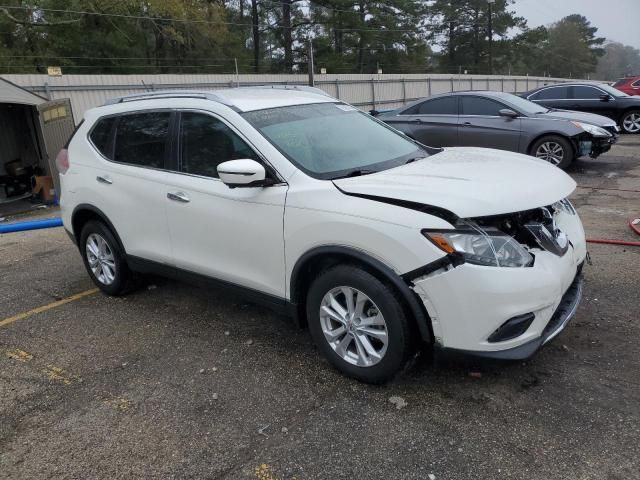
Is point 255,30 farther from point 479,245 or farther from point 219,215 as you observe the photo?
point 479,245

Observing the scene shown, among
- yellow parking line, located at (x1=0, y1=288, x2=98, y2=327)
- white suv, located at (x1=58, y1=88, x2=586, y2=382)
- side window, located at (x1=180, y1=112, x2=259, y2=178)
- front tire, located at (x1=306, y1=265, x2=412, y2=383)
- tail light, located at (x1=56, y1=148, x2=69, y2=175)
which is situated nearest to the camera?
white suv, located at (x1=58, y1=88, x2=586, y2=382)

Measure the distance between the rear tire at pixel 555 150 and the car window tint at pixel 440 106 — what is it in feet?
5.39

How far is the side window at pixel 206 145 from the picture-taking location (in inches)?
142

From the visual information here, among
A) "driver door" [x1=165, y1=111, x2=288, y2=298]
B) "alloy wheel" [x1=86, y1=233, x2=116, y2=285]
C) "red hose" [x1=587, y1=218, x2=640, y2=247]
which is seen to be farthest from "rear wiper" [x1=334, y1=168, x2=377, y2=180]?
"red hose" [x1=587, y1=218, x2=640, y2=247]

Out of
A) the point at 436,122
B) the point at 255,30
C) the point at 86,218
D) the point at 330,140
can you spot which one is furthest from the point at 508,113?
the point at 255,30

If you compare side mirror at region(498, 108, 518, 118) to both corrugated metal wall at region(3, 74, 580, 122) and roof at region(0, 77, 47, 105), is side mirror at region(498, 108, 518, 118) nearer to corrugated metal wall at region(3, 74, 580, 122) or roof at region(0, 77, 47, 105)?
corrugated metal wall at region(3, 74, 580, 122)

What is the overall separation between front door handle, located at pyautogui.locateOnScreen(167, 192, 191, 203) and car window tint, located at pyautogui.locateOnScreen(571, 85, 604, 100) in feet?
44.4

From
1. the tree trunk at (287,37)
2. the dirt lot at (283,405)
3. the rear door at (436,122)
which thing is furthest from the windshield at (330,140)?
the tree trunk at (287,37)

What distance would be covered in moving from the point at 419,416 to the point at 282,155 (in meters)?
1.79

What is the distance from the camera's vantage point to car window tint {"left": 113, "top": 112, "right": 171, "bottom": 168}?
4.13 meters

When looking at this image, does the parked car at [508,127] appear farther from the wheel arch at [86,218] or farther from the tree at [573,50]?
the tree at [573,50]

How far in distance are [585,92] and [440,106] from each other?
6506mm

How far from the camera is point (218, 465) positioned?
8.68ft

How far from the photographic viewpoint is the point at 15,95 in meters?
9.74
